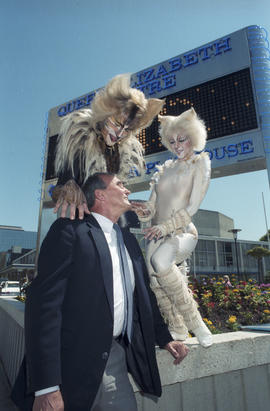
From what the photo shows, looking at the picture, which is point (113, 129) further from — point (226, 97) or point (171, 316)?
point (226, 97)

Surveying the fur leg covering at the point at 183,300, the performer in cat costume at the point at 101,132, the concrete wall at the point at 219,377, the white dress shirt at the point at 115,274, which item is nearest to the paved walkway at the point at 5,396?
the concrete wall at the point at 219,377

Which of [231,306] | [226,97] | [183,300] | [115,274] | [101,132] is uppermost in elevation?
[226,97]

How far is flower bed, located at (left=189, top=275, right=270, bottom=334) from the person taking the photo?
12.4 feet

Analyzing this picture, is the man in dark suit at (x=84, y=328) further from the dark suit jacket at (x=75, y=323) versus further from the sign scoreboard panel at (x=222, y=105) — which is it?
the sign scoreboard panel at (x=222, y=105)

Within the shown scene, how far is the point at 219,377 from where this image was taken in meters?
2.03

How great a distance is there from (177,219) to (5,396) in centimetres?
299

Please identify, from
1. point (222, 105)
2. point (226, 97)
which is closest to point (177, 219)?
point (222, 105)

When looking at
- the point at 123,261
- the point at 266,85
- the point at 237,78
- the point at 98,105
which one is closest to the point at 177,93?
the point at 237,78

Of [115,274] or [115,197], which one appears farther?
[115,197]

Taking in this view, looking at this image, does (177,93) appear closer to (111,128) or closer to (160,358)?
(111,128)

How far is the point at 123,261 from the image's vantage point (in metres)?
1.46

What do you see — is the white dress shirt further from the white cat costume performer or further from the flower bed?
the flower bed

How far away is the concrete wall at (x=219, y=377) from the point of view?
72.4 inches

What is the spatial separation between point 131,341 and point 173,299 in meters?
0.64
